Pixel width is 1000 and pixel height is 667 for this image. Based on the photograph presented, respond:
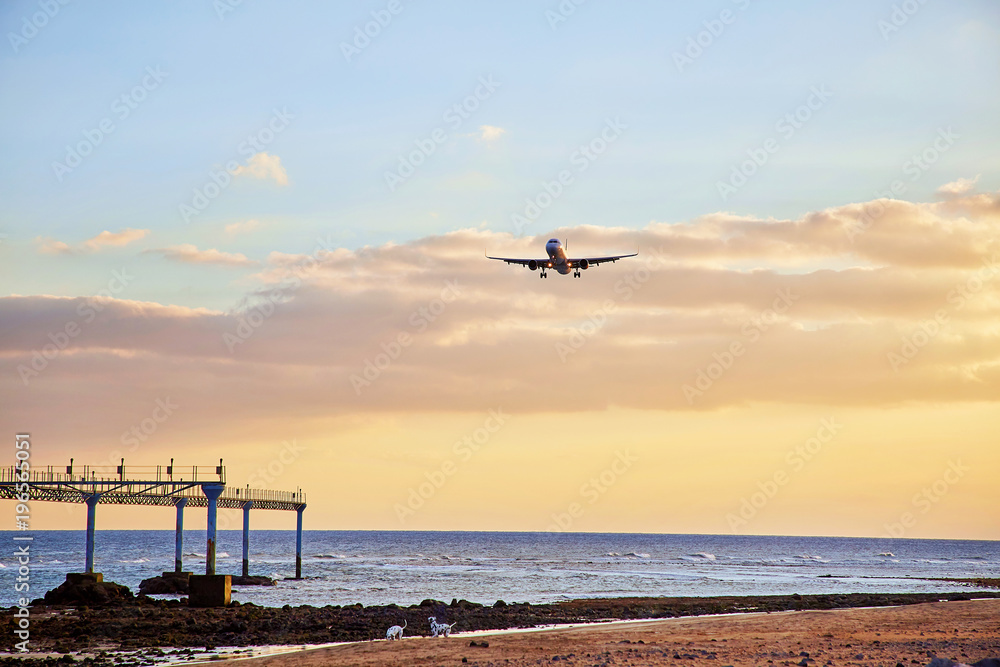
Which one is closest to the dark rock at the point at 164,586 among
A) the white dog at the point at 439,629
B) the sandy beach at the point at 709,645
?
the white dog at the point at 439,629

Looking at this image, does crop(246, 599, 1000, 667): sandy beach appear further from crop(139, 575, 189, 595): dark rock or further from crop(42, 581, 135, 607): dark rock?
crop(139, 575, 189, 595): dark rock

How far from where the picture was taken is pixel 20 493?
5991 centimetres

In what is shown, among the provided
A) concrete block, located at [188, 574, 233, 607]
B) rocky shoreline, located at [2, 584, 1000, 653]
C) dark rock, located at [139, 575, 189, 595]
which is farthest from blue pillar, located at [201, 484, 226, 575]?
concrete block, located at [188, 574, 233, 607]

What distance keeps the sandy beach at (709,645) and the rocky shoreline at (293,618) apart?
14.2ft

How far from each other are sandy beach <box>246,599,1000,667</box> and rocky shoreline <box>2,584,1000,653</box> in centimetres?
434

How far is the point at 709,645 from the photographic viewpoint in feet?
110

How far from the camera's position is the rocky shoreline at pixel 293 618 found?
3822cm

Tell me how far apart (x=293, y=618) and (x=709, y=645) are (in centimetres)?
2088

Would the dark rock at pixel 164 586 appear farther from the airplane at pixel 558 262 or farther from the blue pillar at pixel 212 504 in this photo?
the airplane at pixel 558 262

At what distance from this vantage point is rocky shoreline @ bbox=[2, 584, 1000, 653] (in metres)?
38.2

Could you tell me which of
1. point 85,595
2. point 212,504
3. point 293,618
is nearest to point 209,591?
point 293,618

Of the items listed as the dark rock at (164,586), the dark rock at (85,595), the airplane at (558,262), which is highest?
the airplane at (558,262)

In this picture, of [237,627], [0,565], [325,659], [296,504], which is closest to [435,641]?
[325,659]

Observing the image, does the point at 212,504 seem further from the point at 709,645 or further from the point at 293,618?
the point at 709,645
